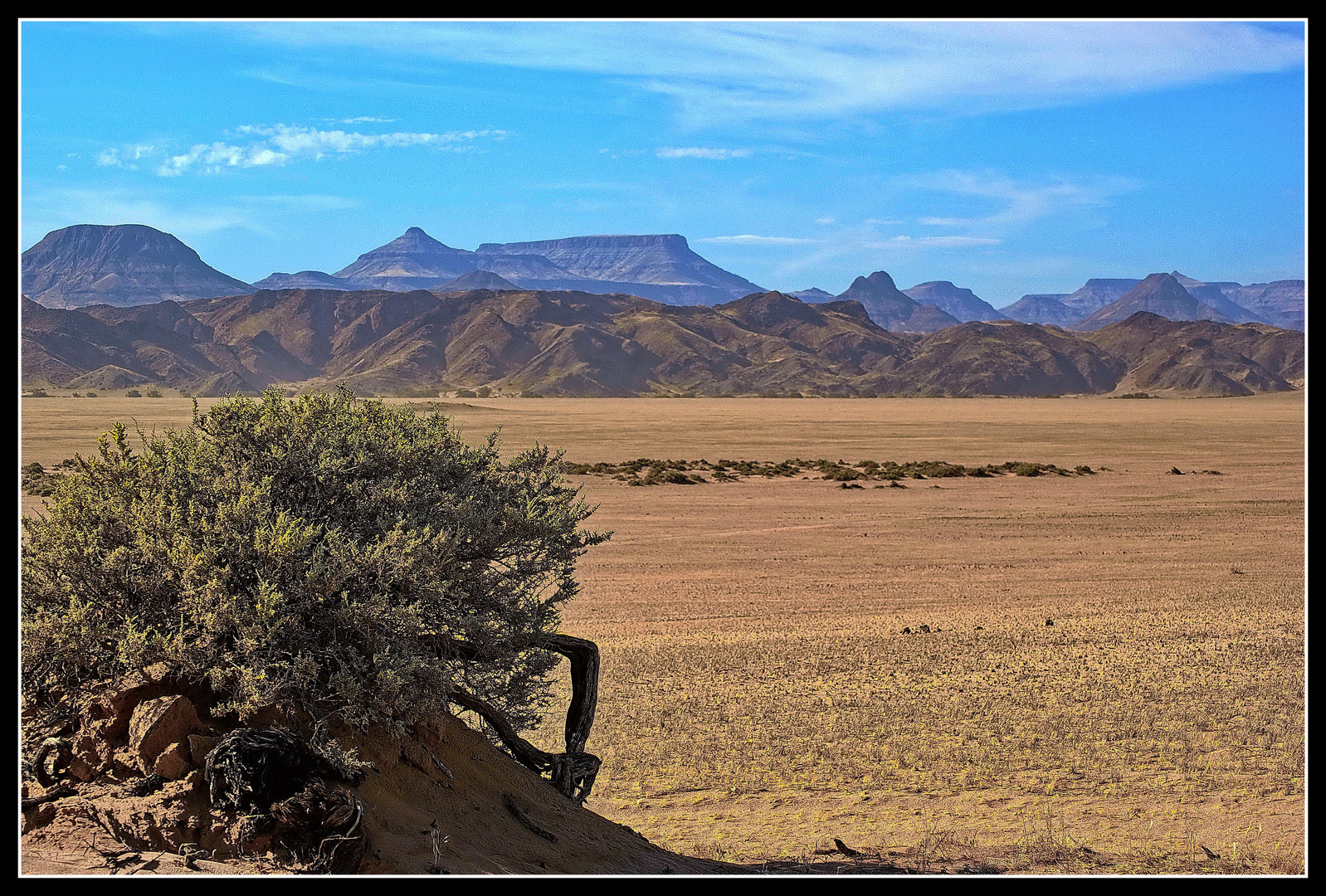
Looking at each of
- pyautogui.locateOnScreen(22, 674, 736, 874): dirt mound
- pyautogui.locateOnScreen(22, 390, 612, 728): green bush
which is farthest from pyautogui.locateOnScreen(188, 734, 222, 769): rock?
pyautogui.locateOnScreen(22, 390, 612, 728): green bush

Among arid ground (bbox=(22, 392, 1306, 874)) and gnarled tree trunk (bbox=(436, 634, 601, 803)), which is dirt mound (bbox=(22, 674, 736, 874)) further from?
arid ground (bbox=(22, 392, 1306, 874))

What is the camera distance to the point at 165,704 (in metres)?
5.11

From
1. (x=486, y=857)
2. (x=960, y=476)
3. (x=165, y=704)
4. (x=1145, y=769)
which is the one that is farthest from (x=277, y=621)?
(x=960, y=476)

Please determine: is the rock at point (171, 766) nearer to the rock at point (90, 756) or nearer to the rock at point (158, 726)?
the rock at point (158, 726)

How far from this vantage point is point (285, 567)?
211 inches

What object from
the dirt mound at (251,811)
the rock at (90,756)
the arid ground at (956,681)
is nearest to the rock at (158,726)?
the dirt mound at (251,811)

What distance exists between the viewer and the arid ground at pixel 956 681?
287 inches

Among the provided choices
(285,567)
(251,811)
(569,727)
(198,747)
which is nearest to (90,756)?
(198,747)

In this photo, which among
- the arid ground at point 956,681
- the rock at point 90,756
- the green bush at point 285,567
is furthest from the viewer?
the arid ground at point 956,681

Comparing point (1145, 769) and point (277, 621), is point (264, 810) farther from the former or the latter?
point (1145, 769)

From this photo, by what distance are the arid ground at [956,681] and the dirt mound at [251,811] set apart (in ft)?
5.80

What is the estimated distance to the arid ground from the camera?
728cm

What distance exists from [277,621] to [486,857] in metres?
1.59

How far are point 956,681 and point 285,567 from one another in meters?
7.95
